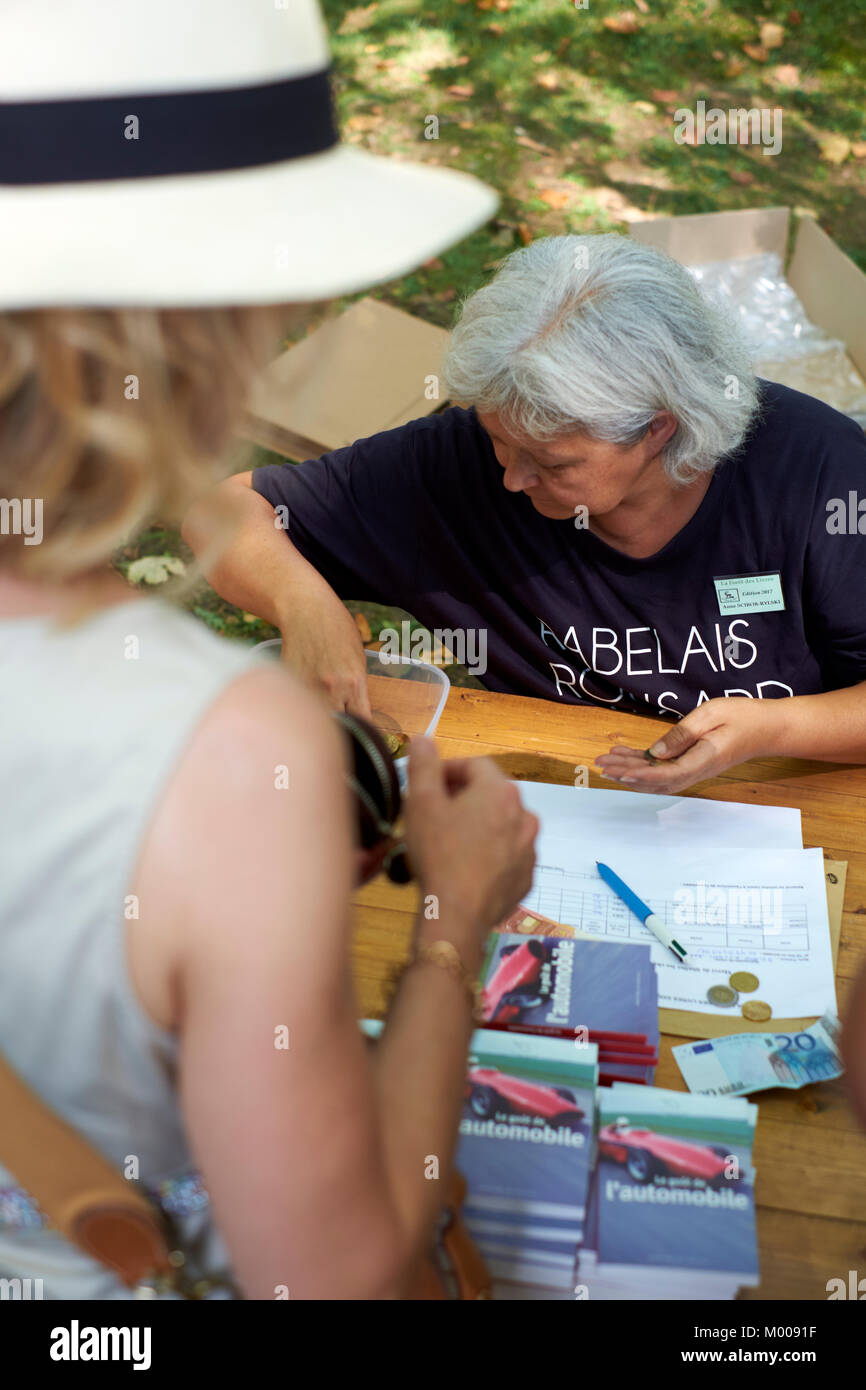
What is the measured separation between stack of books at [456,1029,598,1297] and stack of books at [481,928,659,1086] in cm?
9

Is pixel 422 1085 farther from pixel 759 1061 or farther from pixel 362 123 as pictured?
pixel 362 123

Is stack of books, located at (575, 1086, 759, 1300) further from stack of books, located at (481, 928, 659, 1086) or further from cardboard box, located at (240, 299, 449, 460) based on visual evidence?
cardboard box, located at (240, 299, 449, 460)

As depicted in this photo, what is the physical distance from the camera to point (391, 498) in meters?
2.03

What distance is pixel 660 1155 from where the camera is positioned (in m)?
1.05

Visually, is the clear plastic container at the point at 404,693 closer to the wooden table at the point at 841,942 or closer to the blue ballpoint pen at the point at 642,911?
the wooden table at the point at 841,942

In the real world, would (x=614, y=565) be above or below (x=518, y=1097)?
above

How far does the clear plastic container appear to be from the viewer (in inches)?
69.5

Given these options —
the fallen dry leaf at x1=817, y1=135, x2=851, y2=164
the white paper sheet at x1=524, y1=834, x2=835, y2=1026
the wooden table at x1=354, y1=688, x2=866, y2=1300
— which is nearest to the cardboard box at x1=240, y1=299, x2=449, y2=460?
the wooden table at x1=354, y1=688, x2=866, y2=1300

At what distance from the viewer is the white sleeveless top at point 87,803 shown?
25.0 inches

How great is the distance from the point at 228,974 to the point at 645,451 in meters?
1.31

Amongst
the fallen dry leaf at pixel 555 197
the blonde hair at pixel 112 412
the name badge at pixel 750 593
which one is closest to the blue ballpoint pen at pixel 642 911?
the name badge at pixel 750 593

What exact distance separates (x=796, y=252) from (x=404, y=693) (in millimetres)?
2538

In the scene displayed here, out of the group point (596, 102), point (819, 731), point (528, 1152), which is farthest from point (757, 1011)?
point (596, 102)

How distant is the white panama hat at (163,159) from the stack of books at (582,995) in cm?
79
